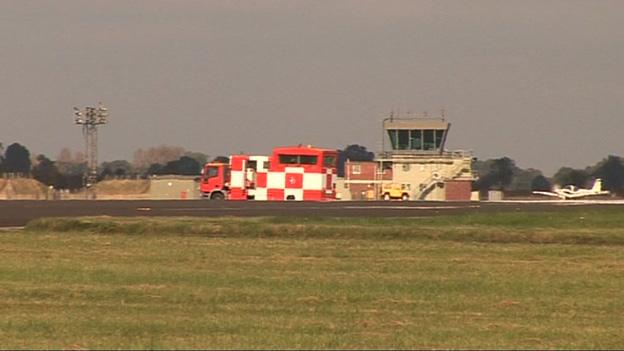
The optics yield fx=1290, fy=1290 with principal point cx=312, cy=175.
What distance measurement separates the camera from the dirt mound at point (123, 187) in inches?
5084

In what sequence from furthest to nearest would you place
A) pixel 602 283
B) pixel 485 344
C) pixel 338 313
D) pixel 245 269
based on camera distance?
1. pixel 245 269
2. pixel 602 283
3. pixel 338 313
4. pixel 485 344

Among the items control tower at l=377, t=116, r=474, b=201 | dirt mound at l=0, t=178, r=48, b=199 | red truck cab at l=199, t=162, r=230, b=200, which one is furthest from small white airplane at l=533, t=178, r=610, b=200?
dirt mound at l=0, t=178, r=48, b=199

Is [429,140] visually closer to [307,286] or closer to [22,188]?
[22,188]

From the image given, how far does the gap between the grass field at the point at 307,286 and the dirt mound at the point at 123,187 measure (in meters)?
92.1

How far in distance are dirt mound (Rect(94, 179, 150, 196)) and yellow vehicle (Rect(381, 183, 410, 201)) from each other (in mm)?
28956

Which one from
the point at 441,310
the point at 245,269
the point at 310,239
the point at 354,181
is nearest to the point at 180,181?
the point at 354,181

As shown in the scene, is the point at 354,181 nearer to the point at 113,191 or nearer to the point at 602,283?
the point at 113,191

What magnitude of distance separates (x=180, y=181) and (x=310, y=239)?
3068 inches

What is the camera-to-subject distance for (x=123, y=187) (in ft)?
435

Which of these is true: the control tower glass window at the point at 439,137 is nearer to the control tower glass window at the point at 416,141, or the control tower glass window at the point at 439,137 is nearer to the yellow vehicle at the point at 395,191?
the control tower glass window at the point at 416,141

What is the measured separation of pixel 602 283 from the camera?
2206 cm


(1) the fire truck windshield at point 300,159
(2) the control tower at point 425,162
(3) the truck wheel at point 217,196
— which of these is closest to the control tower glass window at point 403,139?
(2) the control tower at point 425,162

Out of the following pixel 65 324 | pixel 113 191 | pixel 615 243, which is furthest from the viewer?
pixel 113 191

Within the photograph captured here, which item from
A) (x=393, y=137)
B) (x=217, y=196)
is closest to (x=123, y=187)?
(x=393, y=137)
